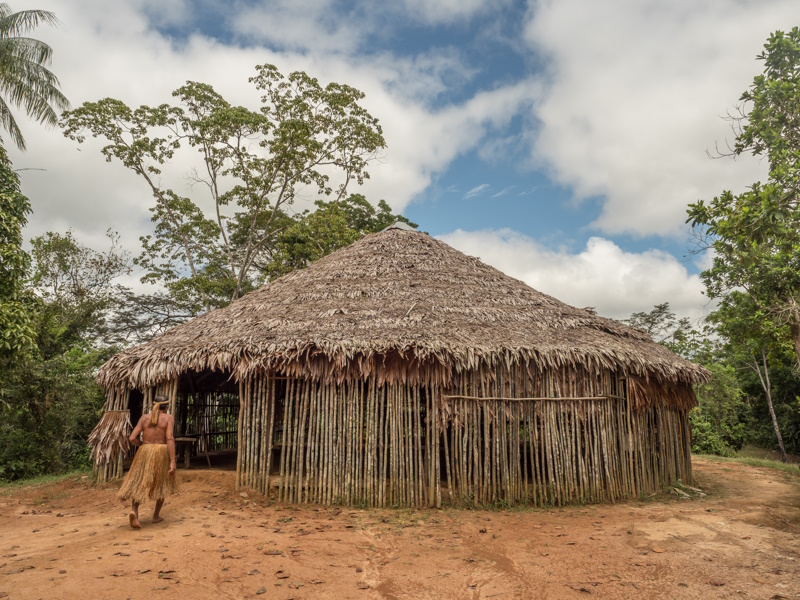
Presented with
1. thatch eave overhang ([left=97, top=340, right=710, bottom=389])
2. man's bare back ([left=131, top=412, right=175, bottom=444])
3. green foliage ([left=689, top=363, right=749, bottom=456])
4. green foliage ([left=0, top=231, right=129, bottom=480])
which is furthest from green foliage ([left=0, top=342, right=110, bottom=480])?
green foliage ([left=689, top=363, right=749, bottom=456])

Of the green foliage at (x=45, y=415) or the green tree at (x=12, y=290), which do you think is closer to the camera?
the green tree at (x=12, y=290)

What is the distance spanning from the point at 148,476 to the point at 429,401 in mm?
3765

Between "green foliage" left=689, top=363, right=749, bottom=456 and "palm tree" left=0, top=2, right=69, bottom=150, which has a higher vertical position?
"palm tree" left=0, top=2, right=69, bottom=150

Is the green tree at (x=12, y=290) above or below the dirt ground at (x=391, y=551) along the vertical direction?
above

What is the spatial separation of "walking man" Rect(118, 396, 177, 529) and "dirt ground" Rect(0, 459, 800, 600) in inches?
13.9

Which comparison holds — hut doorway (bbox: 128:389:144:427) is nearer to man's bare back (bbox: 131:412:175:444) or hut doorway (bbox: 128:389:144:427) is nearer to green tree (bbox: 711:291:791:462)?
man's bare back (bbox: 131:412:175:444)

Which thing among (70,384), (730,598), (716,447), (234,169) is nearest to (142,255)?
(234,169)

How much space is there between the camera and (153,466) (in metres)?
5.50

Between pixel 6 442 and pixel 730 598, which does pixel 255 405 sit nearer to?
pixel 730 598

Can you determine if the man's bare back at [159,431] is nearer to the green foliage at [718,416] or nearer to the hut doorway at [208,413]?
the hut doorway at [208,413]

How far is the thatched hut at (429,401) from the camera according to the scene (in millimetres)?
7266

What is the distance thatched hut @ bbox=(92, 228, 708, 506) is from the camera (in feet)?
23.8

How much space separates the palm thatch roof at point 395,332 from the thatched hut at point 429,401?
0.03m

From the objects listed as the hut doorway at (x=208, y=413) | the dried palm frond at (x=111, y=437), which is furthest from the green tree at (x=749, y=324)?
the dried palm frond at (x=111, y=437)
